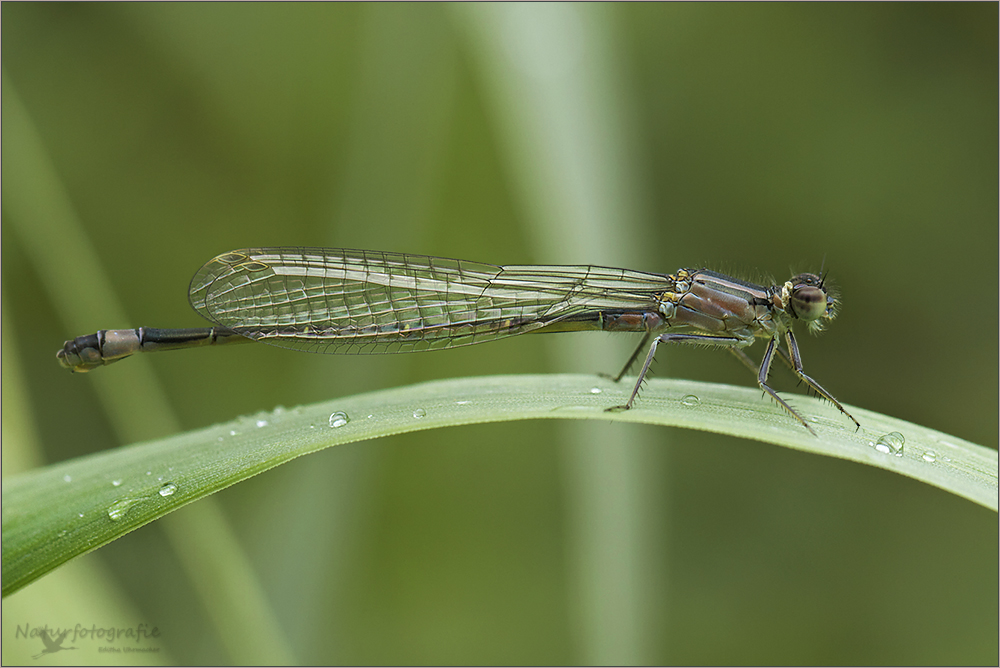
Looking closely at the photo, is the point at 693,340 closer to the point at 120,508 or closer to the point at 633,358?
the point at 633,358

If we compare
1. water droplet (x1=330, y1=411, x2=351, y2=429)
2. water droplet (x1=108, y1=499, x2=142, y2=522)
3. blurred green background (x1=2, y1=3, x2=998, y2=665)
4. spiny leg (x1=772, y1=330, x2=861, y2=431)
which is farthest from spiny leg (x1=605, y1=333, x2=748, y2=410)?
water droplet (x1=108, y1=499, x2=142, y2=522)

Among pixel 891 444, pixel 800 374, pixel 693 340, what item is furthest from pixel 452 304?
pixel 891 444

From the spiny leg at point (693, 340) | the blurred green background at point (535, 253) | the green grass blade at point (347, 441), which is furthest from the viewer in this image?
the blurred green background at point (535, 253)

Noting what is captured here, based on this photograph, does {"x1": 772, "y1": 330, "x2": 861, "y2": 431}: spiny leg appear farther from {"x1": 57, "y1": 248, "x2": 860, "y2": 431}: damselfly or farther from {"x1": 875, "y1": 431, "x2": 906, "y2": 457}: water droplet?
{"x1": 875, "y1": 431, "x2": 906, "y2": 457}: water droplet

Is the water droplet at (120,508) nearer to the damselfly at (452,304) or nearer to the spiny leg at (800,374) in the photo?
the damselfly at (452,304)

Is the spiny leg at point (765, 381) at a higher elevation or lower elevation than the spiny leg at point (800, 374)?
higher

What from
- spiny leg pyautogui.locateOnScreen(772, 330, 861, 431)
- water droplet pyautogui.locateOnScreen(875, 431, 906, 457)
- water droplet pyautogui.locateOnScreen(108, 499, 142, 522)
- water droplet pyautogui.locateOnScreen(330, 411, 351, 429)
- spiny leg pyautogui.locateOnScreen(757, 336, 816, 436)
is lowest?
spiny leg pyautogui.locateOnScreen(772, 330, 861, 431)

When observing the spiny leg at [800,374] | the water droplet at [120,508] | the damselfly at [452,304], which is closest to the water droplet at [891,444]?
the spiny leg at [800,374]

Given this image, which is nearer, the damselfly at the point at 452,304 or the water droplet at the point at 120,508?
the water droplet at the point at 120,508
